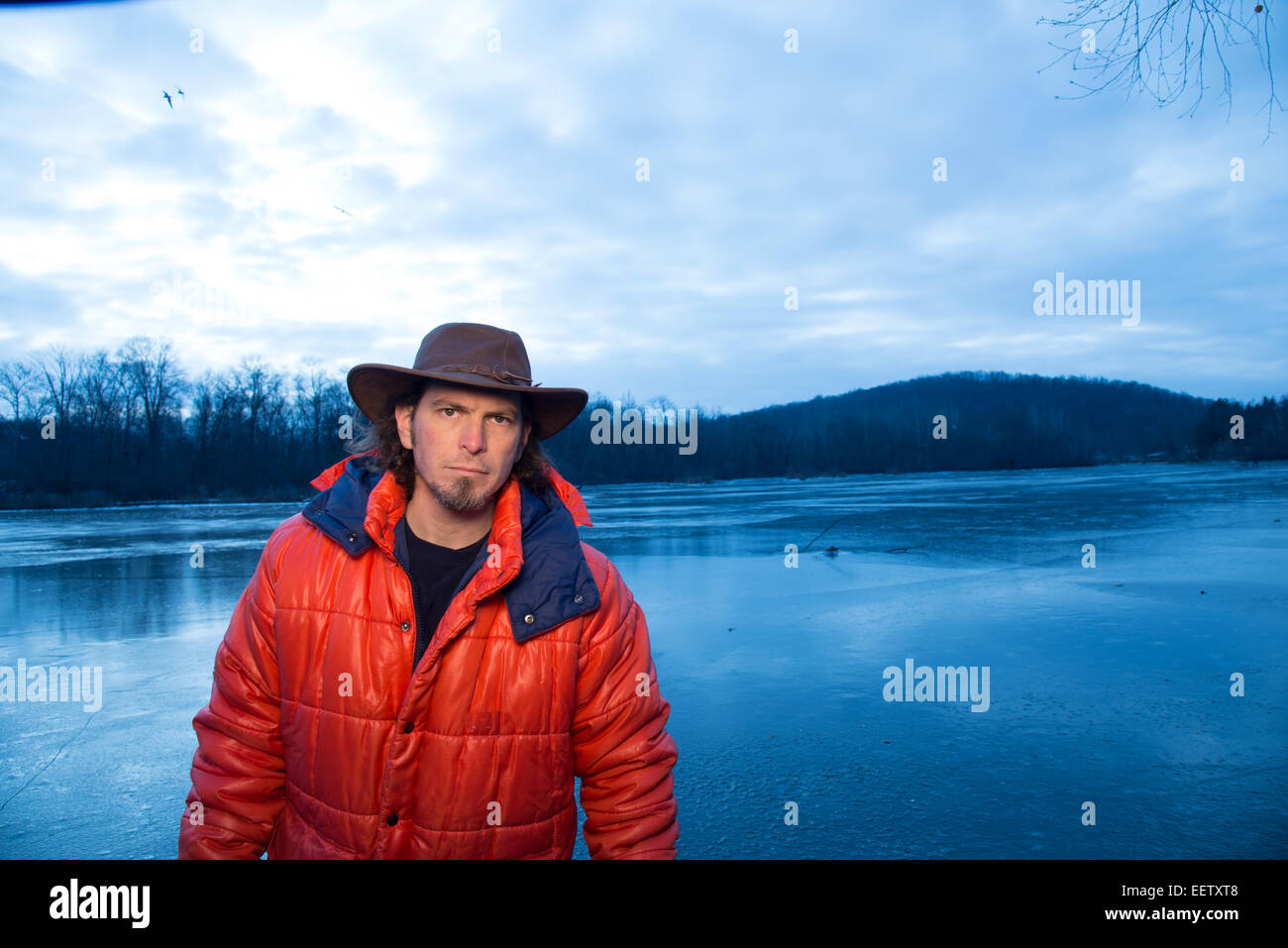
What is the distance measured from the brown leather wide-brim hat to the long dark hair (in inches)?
1.4

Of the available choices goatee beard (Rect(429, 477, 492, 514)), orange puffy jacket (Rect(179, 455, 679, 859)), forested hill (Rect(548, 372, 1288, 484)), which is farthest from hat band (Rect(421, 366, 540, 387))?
forested hill (Rect(548, 372, 1288, 484))

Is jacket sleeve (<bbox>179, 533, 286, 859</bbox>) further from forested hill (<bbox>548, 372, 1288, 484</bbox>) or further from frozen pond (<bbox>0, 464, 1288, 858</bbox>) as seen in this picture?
forested hill (<bbox>548, 372, 1288, 484</bbox>)

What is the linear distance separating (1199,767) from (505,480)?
3902mm

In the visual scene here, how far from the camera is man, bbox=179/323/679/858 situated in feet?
6.45

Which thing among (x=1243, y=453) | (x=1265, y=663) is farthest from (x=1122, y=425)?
(x=1265, y=663)

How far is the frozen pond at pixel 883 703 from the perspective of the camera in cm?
333

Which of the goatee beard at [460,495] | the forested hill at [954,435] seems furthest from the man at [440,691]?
the forested hill at [954,435]

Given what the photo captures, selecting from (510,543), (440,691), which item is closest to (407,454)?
(510,543)

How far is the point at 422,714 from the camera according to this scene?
196 centimetres

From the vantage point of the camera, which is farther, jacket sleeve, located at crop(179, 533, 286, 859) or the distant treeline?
the distant treeline

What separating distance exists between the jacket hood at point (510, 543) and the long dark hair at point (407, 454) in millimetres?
85

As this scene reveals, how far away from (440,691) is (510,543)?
17.1 inches
